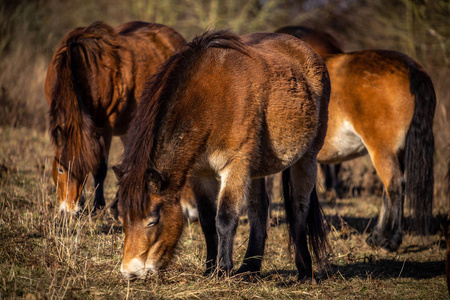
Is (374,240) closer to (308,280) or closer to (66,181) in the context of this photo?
(308,280)

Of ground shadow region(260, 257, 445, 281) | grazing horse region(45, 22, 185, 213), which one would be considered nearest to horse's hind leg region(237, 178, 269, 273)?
ground shadow region(260, 257, 445, 281)

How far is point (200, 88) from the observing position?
3381mm

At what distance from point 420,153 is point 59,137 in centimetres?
440

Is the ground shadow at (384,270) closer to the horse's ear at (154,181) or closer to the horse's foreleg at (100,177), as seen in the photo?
the horse's ear at (154,181)

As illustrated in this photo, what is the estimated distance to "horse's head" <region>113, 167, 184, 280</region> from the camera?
3.06 m

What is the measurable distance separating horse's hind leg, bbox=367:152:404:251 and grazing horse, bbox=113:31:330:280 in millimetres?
1934

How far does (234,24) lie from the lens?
15.7 metres

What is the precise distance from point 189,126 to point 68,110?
84.5 inches

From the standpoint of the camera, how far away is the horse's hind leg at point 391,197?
5.72m

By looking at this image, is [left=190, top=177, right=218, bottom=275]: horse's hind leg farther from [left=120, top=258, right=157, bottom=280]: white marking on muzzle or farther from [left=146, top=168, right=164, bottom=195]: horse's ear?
[left=120, top=258, right=157, bottom=280]: white marking on muzzle

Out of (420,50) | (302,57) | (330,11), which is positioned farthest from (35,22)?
(302,57)

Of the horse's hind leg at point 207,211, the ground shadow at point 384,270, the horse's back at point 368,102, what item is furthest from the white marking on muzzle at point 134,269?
the horse's back at point 368,102

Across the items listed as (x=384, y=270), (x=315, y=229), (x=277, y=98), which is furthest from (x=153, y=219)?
(x=384, y=270)

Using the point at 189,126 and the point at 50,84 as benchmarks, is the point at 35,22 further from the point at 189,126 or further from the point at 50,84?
the point at 189,126
